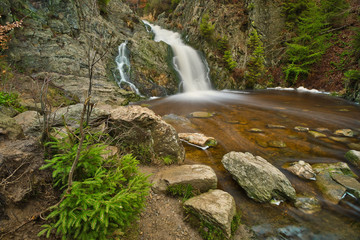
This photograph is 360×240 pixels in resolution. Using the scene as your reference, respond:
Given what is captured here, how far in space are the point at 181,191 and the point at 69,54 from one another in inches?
440

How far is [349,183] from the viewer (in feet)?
9.83

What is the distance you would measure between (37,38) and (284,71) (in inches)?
774

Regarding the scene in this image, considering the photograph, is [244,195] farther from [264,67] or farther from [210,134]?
[264,67]

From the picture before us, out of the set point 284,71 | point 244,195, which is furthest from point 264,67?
point 244,195

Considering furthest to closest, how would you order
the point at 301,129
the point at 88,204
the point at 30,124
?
the point at 301,129, the point at 30,124, the point at 88,204

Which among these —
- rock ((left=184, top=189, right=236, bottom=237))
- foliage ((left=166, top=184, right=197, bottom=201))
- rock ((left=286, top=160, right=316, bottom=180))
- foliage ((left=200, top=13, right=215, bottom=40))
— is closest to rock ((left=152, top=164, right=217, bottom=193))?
foliage ((left=166, top=184, right=197, bottom=201))

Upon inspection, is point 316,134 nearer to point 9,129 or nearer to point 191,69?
point 9,129

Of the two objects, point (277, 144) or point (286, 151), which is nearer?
point (286, 151)

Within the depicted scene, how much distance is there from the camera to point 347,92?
1000 centimetres

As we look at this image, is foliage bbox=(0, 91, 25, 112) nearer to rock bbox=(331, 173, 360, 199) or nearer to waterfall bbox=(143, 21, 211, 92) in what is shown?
rock bbox=(331, 173, 360, 199)

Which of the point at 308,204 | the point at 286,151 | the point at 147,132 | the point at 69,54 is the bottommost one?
the point at 308,204

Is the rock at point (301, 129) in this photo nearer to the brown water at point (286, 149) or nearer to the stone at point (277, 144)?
the brown water at point (286, 149)

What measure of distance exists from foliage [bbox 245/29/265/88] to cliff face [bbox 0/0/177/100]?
340 inches

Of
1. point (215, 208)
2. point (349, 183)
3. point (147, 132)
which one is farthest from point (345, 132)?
→ point (147, 132)
